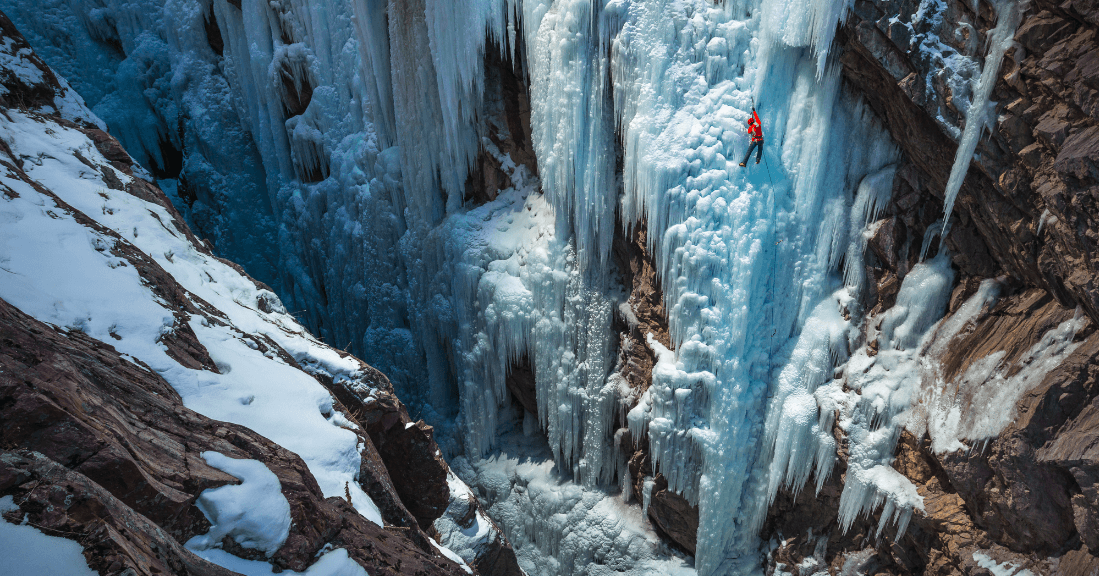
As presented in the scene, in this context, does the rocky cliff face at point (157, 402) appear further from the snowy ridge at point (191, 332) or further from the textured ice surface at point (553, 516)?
the textured ice surface at point (553, 516)

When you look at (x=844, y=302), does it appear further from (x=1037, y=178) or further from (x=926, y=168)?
(x=1037, y=178)

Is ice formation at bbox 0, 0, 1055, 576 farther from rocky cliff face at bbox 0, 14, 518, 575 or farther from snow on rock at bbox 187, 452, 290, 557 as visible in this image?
snow on rock at bbox 187, 452, 290, 557

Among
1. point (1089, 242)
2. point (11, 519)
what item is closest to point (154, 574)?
point (11, 519)

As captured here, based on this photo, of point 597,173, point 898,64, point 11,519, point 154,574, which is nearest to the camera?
point 11,519

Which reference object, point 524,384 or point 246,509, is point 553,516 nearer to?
point 524,384

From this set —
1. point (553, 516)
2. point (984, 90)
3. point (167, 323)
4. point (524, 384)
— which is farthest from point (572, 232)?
point (167, 323)

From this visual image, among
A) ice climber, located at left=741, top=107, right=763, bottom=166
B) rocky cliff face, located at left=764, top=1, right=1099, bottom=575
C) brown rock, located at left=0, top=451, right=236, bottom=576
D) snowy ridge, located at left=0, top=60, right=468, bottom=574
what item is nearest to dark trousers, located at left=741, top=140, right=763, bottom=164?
ice climber, located at left=741, top=107, right=763, bottom=166

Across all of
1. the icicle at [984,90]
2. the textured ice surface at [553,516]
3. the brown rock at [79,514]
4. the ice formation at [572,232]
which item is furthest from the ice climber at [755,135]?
the brown rock at [79,514]
